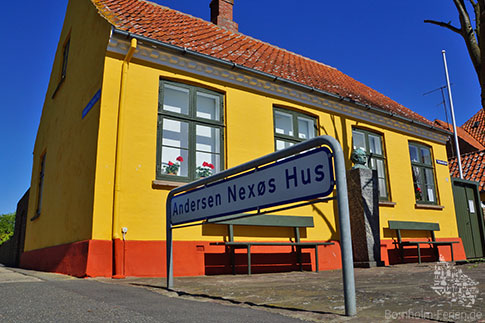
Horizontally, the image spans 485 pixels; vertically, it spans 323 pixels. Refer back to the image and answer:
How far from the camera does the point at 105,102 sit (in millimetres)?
6695

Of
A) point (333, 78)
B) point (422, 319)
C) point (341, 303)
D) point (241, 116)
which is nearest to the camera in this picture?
A: point (422, 319)

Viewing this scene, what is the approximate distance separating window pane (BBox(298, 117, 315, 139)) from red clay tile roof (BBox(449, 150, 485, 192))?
1060cm

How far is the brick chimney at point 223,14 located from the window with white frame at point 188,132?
17.9ft

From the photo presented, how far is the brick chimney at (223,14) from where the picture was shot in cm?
1258

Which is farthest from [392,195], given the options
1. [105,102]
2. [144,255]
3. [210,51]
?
[105,102]

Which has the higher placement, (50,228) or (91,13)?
(91,13)

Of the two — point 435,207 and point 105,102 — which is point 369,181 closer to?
point 435,207

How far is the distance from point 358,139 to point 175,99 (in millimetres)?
5533

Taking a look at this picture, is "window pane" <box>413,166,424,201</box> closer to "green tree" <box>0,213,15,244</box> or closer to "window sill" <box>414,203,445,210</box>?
"window sill" <box>414,203,445,210</box>

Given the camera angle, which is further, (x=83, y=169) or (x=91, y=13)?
(x=91, y=13)

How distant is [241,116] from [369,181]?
10.6 feet

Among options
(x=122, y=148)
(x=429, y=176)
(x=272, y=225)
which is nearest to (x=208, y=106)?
(x=122, y=148)

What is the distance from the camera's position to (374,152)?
1094cm

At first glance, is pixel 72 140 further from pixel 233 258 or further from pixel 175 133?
pixel 233 258
